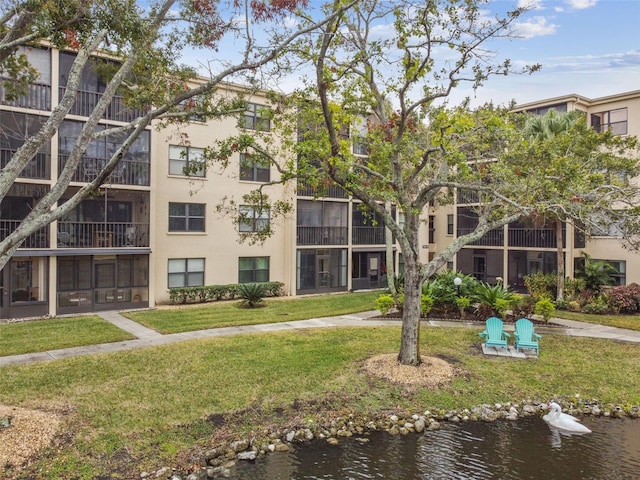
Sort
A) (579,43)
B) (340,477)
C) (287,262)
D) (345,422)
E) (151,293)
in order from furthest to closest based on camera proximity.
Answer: (287,262)
(151,293)
(579,43)
(345,422)
(340,477)

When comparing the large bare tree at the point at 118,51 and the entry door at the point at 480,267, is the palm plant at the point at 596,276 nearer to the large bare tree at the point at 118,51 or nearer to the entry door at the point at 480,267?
the entry door at the point at 480,267

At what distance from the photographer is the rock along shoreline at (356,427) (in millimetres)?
7795

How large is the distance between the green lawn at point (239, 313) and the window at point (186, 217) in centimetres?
405

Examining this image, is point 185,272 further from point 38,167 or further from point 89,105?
point 89,105

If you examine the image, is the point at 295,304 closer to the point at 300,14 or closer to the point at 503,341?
the point at 503,341

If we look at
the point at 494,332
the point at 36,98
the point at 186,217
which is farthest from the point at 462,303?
the point at 36,98

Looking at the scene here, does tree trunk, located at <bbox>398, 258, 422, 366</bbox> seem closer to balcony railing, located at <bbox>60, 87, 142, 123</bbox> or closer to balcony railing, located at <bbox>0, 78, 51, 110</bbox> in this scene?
balcony railing, located at <bbox>60, 87, 142, 123</bbox>

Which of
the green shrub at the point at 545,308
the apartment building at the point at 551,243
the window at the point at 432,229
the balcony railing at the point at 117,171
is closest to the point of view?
the green shrub at the point at 545,308

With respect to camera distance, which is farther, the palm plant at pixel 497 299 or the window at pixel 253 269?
the window at pixel 253 269

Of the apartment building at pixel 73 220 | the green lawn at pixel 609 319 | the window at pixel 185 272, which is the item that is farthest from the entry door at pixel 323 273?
the green lawn at pixel 609 319

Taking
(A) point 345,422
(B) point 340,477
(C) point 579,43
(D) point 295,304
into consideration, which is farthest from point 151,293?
(C) point 579,43

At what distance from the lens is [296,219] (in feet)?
89.9

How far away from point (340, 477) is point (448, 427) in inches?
119

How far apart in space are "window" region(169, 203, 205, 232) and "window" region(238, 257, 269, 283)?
3107mm
